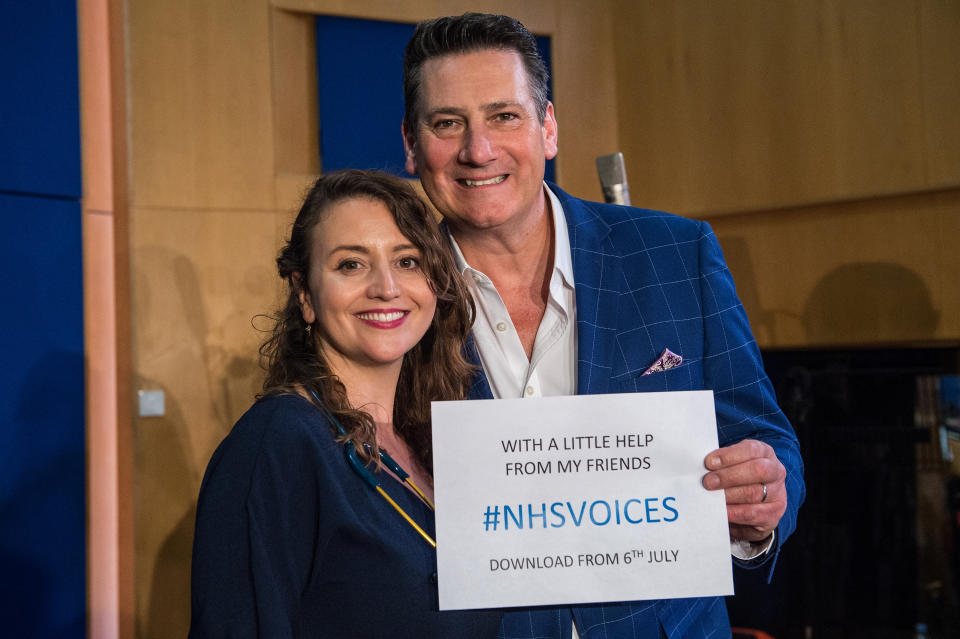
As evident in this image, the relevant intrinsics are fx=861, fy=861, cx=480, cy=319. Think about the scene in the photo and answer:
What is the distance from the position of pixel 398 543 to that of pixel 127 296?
305 cm

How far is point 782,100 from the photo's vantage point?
438cm

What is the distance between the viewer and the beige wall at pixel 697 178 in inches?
154

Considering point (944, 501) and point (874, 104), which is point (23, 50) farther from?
point (944, 501)

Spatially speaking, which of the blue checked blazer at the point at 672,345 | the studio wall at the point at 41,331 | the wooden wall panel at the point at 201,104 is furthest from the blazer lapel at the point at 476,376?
the wooden wall panel at the point at 201,104

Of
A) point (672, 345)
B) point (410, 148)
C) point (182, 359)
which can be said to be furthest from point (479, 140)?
point (182, 359)

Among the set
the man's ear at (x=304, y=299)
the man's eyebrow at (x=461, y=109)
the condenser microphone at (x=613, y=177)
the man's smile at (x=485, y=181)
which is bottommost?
the man's ear at (x=304, y=299)

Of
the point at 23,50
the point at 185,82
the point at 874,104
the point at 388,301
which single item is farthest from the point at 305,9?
the point at 388,301

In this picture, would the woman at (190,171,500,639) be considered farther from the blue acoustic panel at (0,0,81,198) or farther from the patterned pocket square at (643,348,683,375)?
the blue acoustic panel at (0,0,81,198)

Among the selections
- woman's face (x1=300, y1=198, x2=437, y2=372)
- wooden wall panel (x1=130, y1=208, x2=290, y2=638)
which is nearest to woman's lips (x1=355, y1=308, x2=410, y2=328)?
woman's face (x1=300, y1=198, x2=437, y2=372)

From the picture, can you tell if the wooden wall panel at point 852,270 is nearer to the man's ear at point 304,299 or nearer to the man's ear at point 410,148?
the man's ear at point 410,148

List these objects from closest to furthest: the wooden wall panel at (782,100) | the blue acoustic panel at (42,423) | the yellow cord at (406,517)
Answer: the yellow cord at (406,517) → the blue acoustic panel at (42,423) → the wooden wall panel at (782,100)

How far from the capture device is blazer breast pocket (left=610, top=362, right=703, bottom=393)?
5.01 ft

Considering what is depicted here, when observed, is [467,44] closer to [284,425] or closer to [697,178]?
[284,425]

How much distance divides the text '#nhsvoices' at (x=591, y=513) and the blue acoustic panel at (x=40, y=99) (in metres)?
3.05
